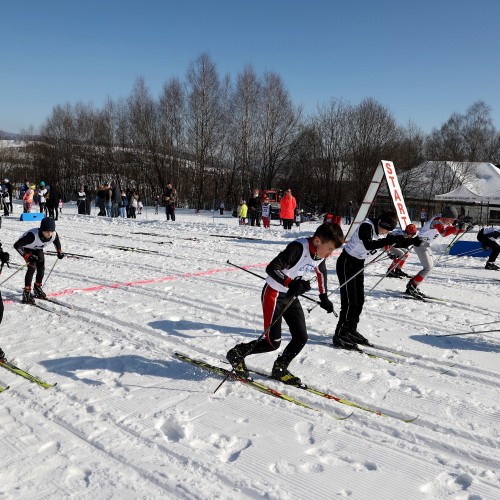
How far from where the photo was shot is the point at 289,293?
3836 mm

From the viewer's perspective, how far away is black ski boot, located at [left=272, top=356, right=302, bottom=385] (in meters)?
4.25

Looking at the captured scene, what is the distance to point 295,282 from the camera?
3.76 m

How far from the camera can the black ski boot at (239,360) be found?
427 centimetres

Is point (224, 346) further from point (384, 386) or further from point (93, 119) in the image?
point (93, 119)

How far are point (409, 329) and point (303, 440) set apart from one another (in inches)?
132

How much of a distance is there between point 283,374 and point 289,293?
3.09 ft

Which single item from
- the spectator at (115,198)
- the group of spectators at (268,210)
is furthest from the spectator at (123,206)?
the group of spectators at (268,210)

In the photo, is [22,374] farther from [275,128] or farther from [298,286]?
[275,128]

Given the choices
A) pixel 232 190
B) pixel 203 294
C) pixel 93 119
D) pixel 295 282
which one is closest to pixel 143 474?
pixel 295 282

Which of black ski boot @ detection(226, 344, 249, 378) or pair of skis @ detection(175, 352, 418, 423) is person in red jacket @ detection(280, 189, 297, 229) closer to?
pair of skis @ detection(175, 352, 418, 423)

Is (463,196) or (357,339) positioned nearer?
(357,339)

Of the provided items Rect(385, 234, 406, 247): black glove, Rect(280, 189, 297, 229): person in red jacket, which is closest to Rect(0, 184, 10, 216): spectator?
Rect(280, 189, 297, 229): person in red jacket

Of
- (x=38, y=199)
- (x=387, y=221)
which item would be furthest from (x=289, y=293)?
(x=38, y=199)

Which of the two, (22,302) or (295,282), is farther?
(22,302)
